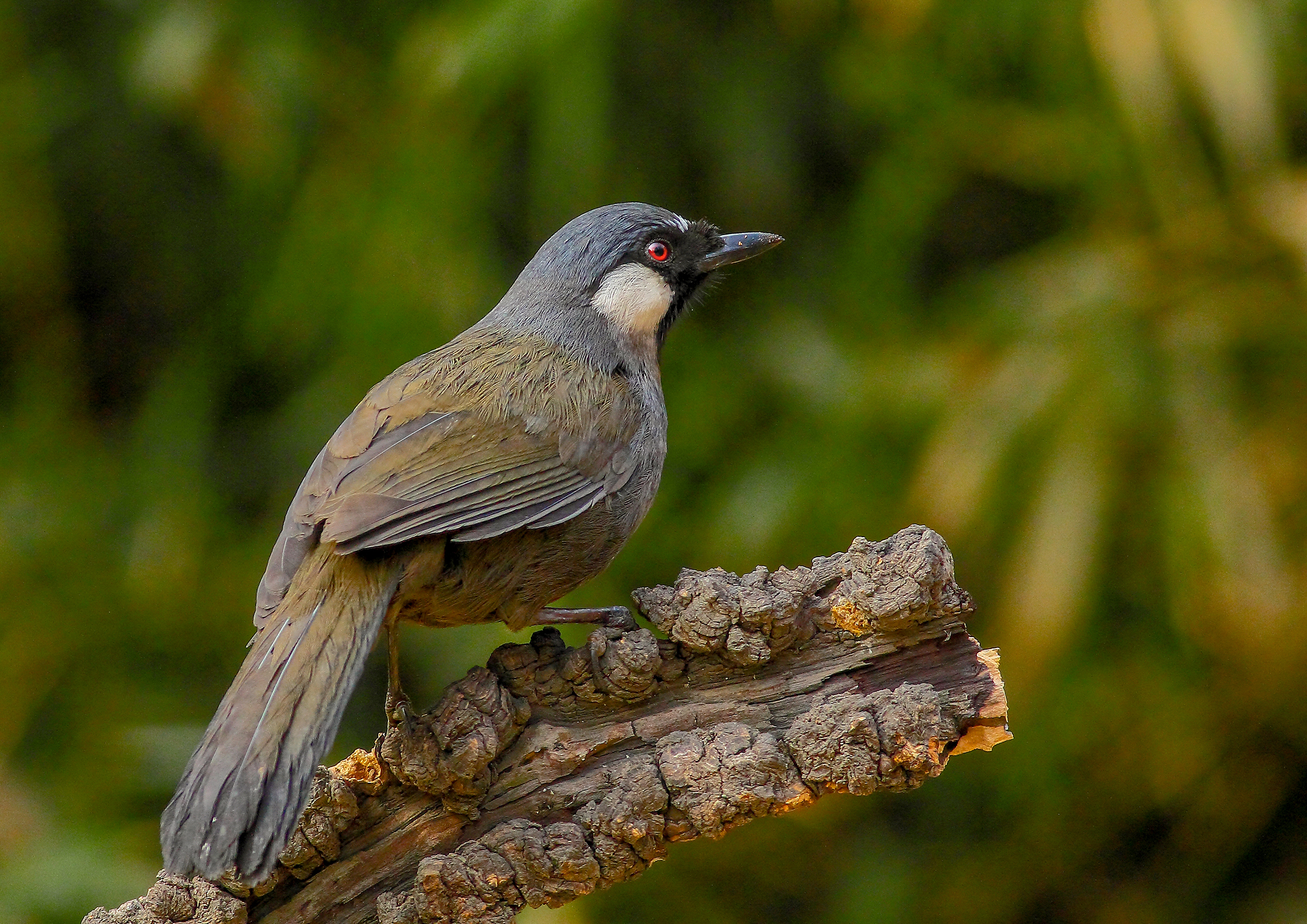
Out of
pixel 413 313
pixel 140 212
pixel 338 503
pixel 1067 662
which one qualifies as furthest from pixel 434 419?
pixel 140 212

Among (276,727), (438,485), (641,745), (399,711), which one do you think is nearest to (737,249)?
(438,485)

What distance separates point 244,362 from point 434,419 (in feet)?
10.8

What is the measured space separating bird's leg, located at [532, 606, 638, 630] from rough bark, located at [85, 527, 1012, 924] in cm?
27

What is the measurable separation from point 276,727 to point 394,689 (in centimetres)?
47

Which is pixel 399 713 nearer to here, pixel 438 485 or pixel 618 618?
pixel 438 485

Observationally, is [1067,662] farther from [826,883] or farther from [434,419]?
[434,419]

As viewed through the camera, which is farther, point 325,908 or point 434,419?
point 434,419

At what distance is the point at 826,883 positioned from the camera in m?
5.54

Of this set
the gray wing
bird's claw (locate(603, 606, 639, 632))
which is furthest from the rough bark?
the gray wing

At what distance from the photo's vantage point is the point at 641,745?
2879 mm

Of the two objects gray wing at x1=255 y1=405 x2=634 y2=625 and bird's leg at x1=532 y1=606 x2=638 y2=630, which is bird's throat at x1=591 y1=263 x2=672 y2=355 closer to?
gray wing at x1=255 y1=405 x2=634 y2=625

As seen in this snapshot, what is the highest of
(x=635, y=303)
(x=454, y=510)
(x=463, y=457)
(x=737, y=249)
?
(x=737, y=249)

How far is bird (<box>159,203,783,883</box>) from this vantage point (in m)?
2.45

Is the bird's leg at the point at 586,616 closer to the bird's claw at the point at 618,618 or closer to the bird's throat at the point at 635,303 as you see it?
the bird's claw at the point at 618,618
